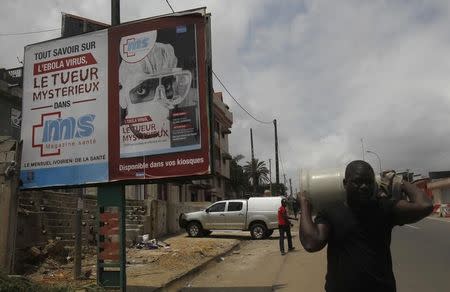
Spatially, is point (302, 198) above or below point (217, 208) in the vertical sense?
below

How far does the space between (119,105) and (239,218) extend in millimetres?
15126

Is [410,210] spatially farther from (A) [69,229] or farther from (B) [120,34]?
(A) [69,229]

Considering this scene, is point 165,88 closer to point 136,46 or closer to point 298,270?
point 136,46

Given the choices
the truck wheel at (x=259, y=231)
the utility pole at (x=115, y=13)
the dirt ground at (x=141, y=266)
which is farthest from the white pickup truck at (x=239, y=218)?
the utility pole at (x=115, y=13)

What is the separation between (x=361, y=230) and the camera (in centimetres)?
315

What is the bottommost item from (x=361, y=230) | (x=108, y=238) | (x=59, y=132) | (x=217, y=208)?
(x=108, y=238)

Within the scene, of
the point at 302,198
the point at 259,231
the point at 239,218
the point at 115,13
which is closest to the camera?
the point at 302,198

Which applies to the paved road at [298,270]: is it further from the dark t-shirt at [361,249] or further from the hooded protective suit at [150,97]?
the dark t-shirt at [361,249]

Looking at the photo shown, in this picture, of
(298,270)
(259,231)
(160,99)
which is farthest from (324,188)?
(259,231)

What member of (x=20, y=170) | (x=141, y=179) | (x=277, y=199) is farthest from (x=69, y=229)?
(x=277, y=199)

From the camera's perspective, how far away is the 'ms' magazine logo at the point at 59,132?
32.6ft

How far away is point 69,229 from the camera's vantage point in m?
14.2

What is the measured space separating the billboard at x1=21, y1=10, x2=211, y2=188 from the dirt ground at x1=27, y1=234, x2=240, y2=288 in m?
1.81

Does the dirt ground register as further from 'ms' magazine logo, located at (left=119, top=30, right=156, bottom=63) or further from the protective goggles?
'ms' magazine logo, located at (left=119, top=30, right=156, bottom=63)
